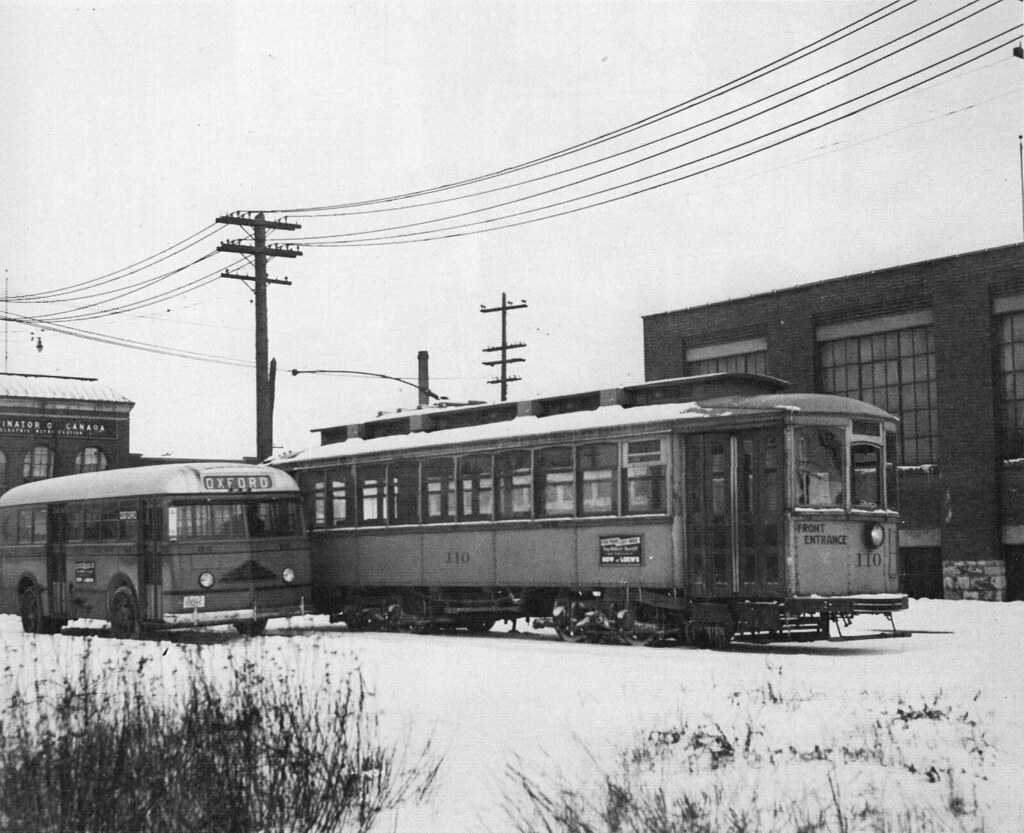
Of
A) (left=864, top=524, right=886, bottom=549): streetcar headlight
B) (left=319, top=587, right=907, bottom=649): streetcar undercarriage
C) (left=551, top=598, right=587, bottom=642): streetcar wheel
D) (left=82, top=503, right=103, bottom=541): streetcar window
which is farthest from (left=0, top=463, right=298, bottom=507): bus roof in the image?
(left=864, top=524, right=886, bottom=549): streetcar headlight

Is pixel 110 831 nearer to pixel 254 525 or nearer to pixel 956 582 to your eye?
pixel 254 525

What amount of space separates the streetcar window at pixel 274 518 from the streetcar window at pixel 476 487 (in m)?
2.80

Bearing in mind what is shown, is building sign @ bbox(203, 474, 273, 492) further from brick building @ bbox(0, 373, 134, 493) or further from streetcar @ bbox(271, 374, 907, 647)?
brick building @ bbox(0, 373, 134, 493)

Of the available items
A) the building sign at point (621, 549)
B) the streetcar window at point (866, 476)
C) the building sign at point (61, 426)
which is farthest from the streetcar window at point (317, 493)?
the building sign at point (61, 426)

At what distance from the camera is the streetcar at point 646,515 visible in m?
17.4

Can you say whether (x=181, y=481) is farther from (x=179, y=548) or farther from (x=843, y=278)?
(x=843, y=278)

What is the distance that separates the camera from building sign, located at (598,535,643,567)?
18594 mm

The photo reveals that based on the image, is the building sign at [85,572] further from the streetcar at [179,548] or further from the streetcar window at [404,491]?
the streetcar window at [404,491]

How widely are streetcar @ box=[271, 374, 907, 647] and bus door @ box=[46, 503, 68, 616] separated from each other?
509 cm

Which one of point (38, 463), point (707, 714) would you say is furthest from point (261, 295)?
point (38, 463)

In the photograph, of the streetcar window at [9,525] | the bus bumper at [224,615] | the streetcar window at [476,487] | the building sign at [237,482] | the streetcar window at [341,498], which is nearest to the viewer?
the bus bumper at [224,615]

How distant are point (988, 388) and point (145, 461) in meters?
57.5

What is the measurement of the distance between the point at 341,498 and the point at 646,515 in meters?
7.57

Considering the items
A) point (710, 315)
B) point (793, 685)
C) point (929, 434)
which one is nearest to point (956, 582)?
point (929, 434)
